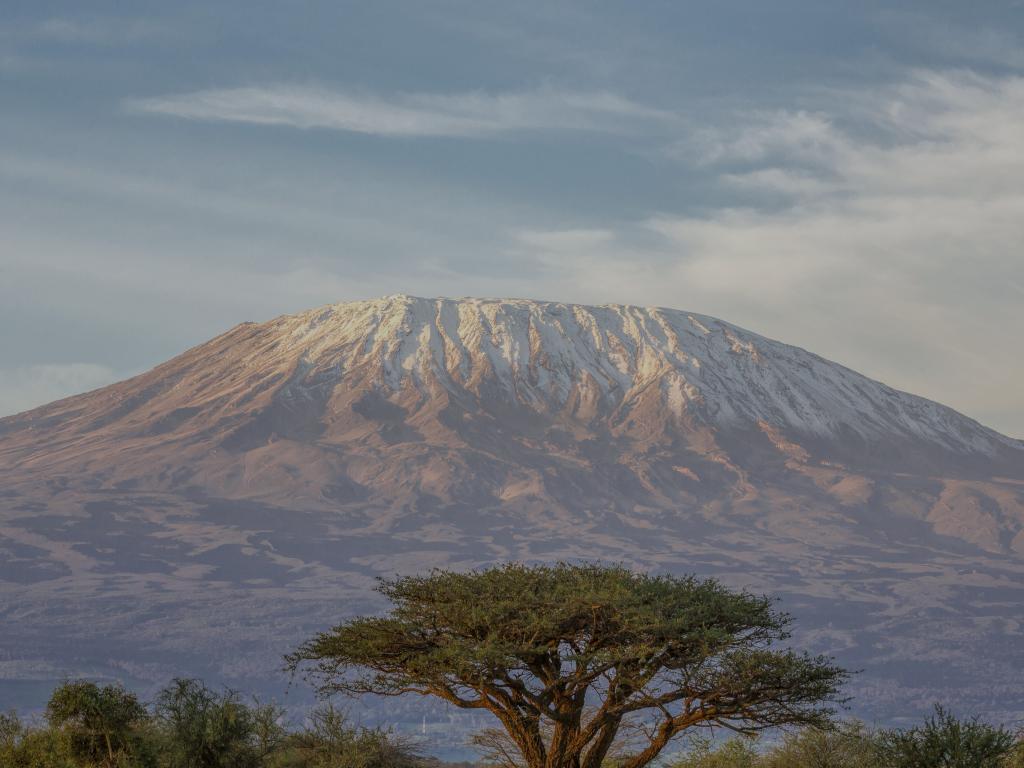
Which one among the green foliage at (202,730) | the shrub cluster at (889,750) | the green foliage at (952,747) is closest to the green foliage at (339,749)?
the green foliage at (202,730)

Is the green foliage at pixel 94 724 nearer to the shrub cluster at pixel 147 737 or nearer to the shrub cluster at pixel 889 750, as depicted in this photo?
the shrub cluster at pixel 147 737

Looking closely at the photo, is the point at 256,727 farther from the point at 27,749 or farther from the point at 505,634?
the point at 505,634

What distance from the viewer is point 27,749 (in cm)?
3045

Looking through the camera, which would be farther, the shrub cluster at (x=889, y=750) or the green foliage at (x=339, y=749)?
the green foliage at (x=339, y=749)

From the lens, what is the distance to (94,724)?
31328mm

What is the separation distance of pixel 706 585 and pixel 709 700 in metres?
2.56

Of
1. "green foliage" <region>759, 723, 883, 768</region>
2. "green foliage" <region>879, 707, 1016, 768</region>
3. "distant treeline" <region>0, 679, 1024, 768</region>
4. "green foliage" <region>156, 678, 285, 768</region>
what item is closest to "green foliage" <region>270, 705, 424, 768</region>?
"distant treeline" <region>0, 679, 1024, 768</region>

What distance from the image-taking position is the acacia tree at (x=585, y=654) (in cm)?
2639

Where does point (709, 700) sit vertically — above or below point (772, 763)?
above

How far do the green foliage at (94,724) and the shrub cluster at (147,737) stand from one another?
0.02 metres

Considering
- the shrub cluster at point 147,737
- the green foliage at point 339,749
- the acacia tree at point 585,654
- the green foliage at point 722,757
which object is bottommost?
the green foliage at point 722,757

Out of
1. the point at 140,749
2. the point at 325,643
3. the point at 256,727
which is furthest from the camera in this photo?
the point at 256,727

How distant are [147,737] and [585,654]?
11.4 meters

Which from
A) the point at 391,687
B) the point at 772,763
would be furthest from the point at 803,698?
the point at 772,763
